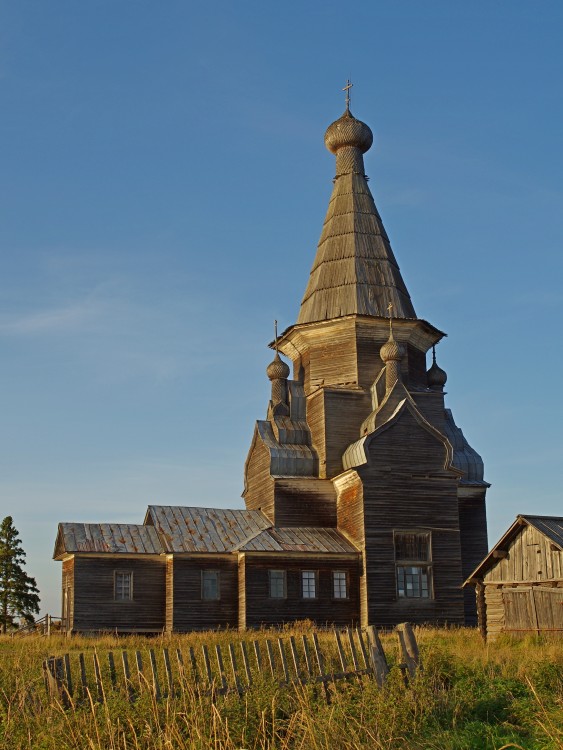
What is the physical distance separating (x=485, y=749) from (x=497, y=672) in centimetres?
606

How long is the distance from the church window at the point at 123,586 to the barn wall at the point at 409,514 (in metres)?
7.83

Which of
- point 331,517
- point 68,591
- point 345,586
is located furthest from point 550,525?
point 68,591

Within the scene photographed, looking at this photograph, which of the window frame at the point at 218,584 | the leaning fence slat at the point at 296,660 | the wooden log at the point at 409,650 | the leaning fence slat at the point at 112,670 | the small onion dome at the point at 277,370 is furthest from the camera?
the small onion dome at the point at 277,370

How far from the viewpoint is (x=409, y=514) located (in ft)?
104

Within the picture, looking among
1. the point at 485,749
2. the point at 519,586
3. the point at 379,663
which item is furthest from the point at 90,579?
the point at 485,749

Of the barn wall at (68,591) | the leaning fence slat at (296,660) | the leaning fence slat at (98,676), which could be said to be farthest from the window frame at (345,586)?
the leaning fence slat at (98,676)

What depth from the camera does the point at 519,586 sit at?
24156mm

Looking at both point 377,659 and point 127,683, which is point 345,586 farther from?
point 127,683

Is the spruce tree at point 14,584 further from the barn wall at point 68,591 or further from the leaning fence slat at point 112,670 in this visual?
the leaning fence slat at point 112,670

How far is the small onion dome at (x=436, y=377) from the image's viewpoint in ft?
125

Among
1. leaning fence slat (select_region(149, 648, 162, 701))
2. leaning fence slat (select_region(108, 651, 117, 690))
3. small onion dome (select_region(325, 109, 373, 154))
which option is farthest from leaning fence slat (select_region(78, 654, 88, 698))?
small onion dome (select_region(325, 109, 373, 154))

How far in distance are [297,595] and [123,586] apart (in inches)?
226

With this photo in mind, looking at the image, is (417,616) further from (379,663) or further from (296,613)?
(379,663)

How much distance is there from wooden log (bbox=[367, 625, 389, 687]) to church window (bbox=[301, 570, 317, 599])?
1836 centimetres
